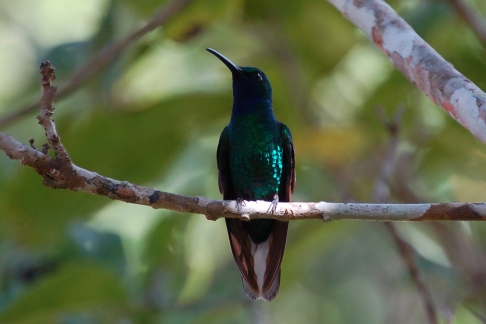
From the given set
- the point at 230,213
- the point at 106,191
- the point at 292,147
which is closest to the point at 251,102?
the point at 292,147

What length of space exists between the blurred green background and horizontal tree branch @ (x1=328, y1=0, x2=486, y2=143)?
1.41 m

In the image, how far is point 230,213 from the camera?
2895 millimetres

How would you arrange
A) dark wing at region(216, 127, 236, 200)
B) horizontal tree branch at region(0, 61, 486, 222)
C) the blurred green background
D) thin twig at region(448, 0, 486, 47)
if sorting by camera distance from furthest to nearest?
dark wing at region(216, 127, 236, 200) → the blurred green background → thin twig at region(448, 0, 486, 47) → horizontal tree branch at region(0, 61, 486, 222)

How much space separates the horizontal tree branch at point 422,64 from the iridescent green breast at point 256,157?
1.26m

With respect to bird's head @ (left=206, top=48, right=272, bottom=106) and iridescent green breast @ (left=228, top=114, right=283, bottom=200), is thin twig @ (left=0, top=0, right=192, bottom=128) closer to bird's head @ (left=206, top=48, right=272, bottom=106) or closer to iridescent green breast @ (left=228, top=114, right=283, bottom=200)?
bird's head @ (left=206, top=48, right=272, bottom=106)

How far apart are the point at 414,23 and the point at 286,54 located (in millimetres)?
1190

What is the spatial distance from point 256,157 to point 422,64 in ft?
5.79

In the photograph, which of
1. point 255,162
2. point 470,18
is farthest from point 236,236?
point 470,18

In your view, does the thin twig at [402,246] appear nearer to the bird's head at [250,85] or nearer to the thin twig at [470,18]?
the thin twig at [470,18]

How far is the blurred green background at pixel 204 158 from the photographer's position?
4.35m

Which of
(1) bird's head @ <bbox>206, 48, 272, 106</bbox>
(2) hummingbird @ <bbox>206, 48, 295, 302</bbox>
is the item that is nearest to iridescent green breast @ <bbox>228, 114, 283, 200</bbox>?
(2) hummingbird @ <bbox>206, 48, 295, 302</bbox>

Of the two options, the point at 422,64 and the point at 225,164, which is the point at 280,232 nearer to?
the point at 225,164

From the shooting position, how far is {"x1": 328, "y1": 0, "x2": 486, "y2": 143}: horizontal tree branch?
97.7 inches

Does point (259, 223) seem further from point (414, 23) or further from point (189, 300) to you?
point (414, 23)
